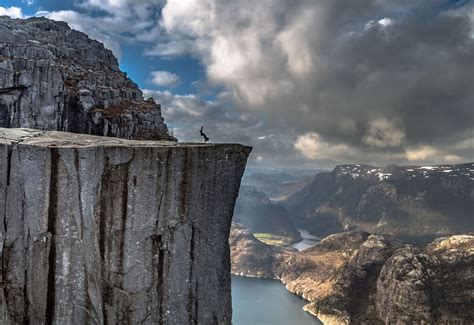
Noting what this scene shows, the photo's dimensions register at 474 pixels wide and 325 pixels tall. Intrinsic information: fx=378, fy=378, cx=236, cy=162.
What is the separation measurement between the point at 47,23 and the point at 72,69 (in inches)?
1495

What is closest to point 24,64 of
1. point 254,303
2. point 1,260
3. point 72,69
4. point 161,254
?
point 72,69

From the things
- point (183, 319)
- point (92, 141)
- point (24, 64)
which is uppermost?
point (24, 64)

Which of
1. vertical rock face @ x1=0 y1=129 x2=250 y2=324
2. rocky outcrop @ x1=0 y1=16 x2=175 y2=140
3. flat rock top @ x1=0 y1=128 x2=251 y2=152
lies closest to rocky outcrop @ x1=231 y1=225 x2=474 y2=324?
rocky outcrop @ x1=0 y1=16 x2=175 y2=140

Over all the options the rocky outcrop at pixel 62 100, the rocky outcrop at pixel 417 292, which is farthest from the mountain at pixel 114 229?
the rocky outcrop at pixel 417 292

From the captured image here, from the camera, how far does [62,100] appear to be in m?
44.1

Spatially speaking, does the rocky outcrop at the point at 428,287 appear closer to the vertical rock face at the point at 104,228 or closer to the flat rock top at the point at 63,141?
the vertical rock face at the point at 104,228

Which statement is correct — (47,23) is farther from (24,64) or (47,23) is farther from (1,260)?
(1,260)

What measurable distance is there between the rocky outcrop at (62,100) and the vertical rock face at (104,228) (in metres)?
24.0

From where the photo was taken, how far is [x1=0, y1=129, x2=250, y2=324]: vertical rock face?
740 inches

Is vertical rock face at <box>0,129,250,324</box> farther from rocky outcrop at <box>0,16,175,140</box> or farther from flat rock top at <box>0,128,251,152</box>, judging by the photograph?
rocky outcrop at <box>0,16,175,140</box>

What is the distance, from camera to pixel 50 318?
19000mm

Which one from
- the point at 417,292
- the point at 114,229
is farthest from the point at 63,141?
the point at 417,292

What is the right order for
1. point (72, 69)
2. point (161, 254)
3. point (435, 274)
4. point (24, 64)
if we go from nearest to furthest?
point (161, 254) < point (24, 64) < point (72, 69) < point (435, 274)

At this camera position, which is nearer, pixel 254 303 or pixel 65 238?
pixel 65 238
